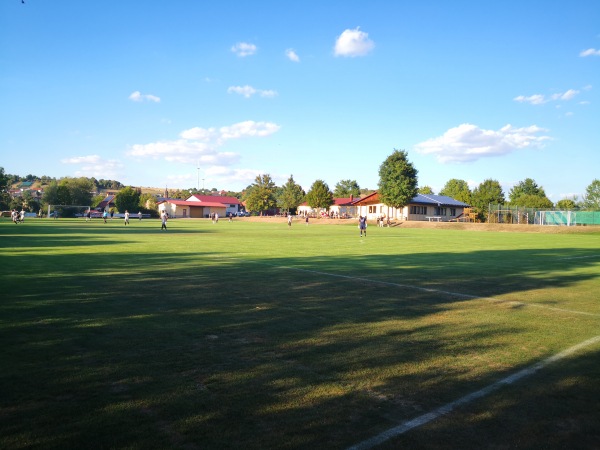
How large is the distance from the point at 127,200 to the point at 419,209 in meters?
65.2

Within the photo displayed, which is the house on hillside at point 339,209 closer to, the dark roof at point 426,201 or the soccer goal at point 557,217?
A: the dark roof at point 426,201

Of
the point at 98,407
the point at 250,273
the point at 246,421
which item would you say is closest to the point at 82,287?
the point at 250,273

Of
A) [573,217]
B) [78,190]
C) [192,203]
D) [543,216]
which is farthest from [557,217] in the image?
[78,190]

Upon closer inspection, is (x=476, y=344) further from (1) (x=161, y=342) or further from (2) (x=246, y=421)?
(1) (x=161, y=342)

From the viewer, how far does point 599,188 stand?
307 feet

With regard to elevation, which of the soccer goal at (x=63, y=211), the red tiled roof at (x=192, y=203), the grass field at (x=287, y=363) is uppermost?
the red tiled roof at (x=192, y=203)

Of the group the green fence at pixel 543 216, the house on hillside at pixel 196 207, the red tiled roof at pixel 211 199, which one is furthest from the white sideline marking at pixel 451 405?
the red tiled roof at pixel 211 199

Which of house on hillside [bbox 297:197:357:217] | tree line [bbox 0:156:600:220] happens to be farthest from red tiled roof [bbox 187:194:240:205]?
house on hillside [bbox 297:197:357:217]

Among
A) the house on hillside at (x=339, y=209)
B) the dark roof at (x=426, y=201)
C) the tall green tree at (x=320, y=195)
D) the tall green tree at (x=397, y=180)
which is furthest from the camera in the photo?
the house on hillside at (x=339, y=209)

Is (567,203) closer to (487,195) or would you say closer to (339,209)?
(487,195)

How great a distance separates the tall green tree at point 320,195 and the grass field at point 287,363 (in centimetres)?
8722

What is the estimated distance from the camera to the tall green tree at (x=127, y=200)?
99375mm

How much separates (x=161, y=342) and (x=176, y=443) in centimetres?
293

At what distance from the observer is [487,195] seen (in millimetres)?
95000
